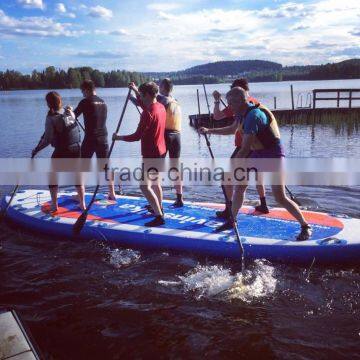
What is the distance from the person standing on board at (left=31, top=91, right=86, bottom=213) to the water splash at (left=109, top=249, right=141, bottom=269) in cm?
180

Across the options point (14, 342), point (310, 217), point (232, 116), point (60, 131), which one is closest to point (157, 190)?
point (232, 116)

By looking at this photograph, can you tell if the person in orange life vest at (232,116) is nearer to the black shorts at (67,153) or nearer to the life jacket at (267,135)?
the life jacket at (267,135)

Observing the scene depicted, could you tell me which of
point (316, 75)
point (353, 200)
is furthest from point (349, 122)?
point (316, 75)

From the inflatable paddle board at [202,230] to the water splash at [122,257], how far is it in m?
0.16

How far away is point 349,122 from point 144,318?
27.0m

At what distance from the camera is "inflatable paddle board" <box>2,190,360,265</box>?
5918mm

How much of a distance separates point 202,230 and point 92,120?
8.84ft

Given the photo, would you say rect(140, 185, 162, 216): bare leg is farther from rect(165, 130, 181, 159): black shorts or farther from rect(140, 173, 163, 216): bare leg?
rect(165, 130, 181, 159): black shorts

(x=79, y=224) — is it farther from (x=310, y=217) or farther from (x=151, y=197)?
(x=310, y=217)

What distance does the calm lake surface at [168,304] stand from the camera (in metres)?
4.38

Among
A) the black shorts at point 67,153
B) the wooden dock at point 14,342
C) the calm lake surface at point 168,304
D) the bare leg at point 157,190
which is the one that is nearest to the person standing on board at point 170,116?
the bare leg at point 157,190

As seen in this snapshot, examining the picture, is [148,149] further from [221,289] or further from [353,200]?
[353,200]

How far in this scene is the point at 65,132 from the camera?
677cm

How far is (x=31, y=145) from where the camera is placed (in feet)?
74.1
